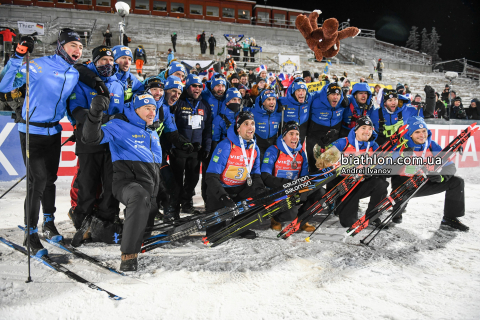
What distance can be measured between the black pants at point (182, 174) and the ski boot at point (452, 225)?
351 centimetres

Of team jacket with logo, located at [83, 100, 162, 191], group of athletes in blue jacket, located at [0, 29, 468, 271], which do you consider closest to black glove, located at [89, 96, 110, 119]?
group of athletes in blue jacket, located at [0, 29, 468, 271]

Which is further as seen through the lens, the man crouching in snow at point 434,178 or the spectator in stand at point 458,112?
the spectator in stand at point 458,112

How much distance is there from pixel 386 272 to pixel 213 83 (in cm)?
345

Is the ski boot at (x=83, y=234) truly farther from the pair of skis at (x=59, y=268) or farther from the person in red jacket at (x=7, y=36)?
the person in red jacket at (x=7, y=36)

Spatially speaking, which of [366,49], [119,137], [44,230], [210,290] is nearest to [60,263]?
[44,230]

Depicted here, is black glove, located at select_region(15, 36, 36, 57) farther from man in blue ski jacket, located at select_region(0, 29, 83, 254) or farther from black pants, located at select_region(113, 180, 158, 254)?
black pants, located at select_region(113, 180, 158, 254)

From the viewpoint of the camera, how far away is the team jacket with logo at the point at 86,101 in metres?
3.41

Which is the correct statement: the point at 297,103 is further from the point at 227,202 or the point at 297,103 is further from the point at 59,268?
the point at 59,268

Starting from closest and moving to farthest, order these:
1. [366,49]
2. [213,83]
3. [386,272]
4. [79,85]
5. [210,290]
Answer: [210,290]
[386,272]
[79,85]
[213,83]
[366,49]

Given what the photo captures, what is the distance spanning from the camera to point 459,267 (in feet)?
10.4

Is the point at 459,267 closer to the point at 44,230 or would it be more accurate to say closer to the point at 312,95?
the point at 312,95

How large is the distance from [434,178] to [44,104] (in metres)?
4.62

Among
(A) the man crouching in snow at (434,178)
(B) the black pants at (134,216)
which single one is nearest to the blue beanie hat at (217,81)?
(B) the black pants at (134,216)

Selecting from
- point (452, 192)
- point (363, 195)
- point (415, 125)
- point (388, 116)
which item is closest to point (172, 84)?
point (363, 195)
